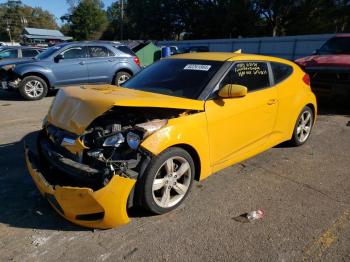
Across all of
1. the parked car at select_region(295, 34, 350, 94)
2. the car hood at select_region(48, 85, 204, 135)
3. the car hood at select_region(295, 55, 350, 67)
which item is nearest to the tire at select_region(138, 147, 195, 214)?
the car hood at select_region(48, 85, 204, 135)

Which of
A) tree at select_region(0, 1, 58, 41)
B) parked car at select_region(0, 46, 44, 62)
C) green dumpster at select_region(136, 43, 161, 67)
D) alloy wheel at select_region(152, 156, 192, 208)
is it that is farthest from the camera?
tree at select_region(0, 1, 58, 41)

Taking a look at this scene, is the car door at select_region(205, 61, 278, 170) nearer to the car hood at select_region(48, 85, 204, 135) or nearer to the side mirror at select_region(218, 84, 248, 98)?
the side mirror at select_region(218, 84, 248, 98)

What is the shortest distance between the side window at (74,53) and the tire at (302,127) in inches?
289

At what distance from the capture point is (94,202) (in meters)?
2.81

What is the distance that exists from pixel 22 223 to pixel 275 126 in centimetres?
338

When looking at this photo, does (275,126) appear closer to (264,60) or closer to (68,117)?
(264,60)

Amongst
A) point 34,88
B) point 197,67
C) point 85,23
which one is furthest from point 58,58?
point 85,23

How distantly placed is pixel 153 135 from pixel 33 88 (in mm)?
7900

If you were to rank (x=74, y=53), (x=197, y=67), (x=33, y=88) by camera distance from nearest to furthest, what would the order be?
(x=197, y=67) → (x=33, y=88) → (x=74, y=53)

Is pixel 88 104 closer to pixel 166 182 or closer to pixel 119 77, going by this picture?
pixel 166 182

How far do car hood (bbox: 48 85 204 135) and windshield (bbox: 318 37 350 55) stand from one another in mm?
7138

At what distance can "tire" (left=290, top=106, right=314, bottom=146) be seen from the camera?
5266mm

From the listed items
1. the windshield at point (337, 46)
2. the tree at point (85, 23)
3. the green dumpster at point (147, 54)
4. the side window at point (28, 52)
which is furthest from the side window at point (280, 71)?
the tree at point (85, 23)

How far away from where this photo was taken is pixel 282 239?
9.89ft
